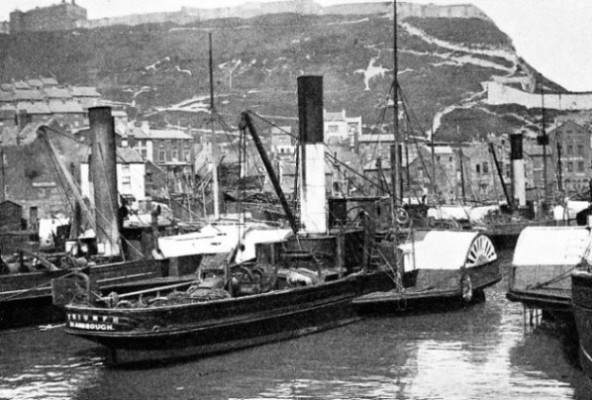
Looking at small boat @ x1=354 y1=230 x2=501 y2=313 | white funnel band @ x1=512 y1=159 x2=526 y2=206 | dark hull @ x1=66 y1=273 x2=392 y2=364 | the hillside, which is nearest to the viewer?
dark hull @ x1=66 y1=273 x2=392 y2=364

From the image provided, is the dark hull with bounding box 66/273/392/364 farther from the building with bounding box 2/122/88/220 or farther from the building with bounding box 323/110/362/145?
the building with bounding box 323/110/362/145

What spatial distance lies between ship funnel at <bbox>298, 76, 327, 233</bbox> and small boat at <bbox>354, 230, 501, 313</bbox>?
9.38 ft

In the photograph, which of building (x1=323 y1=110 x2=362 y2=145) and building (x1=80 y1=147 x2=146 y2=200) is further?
building (x1=323 y1=110 x2=362 y2=145)

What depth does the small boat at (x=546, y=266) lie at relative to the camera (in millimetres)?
20438

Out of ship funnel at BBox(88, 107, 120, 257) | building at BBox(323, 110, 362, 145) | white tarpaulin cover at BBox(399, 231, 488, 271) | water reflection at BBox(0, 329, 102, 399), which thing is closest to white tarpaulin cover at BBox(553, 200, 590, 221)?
white tarpaulin cover at BBox(399, 231, 488, 271)

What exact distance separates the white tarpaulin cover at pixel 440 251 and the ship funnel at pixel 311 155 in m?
3.25

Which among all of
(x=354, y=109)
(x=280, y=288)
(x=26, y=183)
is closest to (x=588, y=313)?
(x=280, y=288)

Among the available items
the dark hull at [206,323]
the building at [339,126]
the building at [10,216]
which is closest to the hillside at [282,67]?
the building at [339,126]

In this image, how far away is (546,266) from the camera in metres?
22.3

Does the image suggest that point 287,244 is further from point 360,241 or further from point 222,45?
point 222,45

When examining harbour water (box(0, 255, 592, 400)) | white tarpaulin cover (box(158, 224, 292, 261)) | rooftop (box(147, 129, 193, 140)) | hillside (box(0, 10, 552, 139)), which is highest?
hillside (box(0, 10, 552, 139))

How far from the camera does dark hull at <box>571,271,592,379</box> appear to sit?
49.5 ft

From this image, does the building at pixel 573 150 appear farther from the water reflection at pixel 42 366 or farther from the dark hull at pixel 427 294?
the water reflection at pixel 42 366

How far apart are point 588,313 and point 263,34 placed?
188 metres
